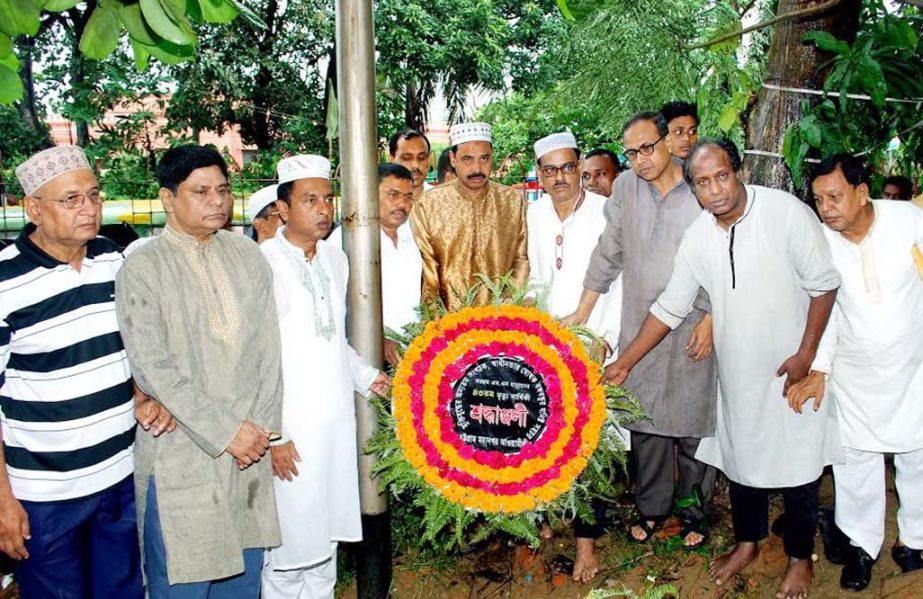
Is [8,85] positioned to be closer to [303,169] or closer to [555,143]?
[303,169]

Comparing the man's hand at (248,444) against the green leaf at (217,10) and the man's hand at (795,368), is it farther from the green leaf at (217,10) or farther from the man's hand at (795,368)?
the man's hand at (795,368)

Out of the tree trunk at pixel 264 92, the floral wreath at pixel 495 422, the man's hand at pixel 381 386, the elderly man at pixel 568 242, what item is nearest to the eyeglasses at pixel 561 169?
the elderly man at pixel 568 242

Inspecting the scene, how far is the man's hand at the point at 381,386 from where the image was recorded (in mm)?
3186

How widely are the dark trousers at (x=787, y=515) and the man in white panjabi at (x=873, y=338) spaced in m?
0.30

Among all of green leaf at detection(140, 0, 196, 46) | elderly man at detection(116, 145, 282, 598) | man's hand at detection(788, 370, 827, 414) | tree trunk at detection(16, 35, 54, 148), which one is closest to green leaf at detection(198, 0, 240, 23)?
green leaf at detection(140, 0, 196, 46)

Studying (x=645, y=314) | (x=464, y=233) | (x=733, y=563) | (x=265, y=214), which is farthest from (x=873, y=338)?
(x=265, y=214)

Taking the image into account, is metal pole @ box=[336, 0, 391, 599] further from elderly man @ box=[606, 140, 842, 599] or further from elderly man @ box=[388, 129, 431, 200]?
elderly man @ box=[388, 129, 431, 200]

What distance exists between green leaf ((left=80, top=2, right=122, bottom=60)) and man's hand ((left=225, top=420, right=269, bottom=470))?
1.56m

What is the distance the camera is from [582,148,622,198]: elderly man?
532 centimetres

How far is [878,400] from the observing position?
3.32 m

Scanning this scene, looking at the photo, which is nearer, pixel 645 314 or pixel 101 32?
pixel 101 32

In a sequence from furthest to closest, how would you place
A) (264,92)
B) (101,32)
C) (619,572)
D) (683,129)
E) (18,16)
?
(264,92) < (683,129) < (619,572) < (101,32) < (18,16)

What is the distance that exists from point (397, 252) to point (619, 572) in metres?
2.03

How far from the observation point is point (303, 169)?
3068 mm
